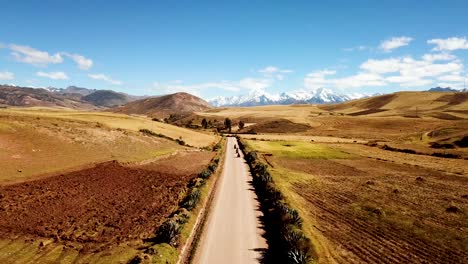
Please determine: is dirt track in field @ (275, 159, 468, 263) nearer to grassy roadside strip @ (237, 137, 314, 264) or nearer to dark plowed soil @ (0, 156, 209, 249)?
grassy roadside strip @ (237, 137, 314, 264)

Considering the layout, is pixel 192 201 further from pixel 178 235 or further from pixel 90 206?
pixel 90 206

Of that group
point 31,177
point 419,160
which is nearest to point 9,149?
point 31,177

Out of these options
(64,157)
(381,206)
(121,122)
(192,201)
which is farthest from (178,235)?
(121,122)

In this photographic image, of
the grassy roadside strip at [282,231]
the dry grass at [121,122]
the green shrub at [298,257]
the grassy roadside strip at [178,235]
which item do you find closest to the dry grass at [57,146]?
the dry grass at [121,122]

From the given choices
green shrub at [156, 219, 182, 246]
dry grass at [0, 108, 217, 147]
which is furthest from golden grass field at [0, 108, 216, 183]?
green shrub at [156, 219, 182, 246]

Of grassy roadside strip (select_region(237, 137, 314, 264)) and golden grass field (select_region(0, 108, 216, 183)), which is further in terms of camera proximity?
golden grass field (select_region(0, 108, 216, 183))

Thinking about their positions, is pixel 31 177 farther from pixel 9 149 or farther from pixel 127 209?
pixel 127 209
